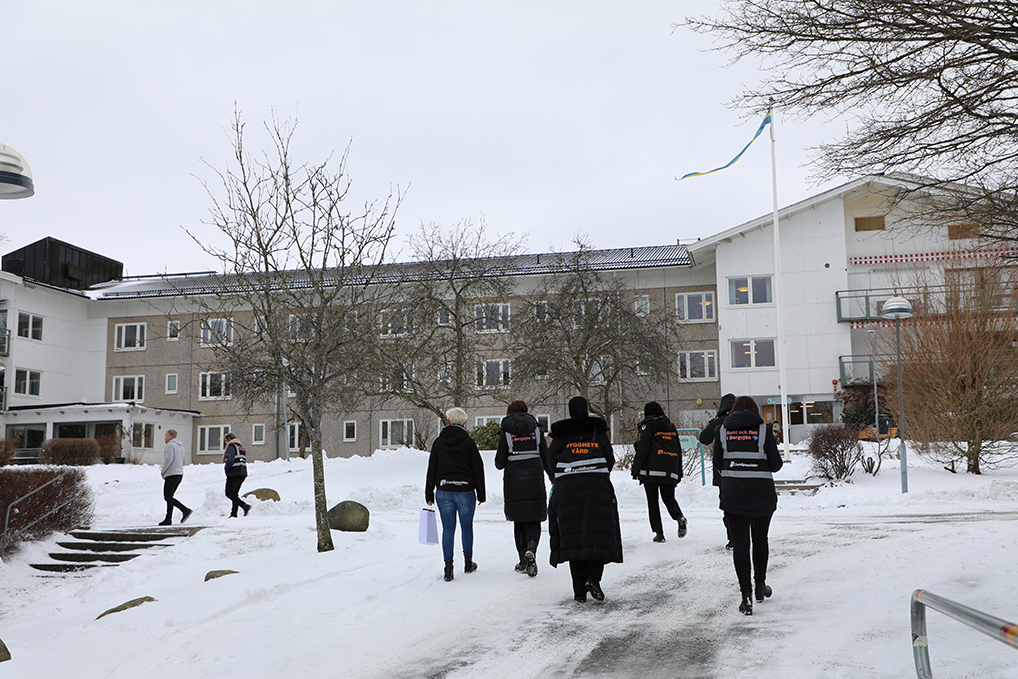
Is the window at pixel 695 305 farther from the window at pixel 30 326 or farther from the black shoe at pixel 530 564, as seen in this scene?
the black shoe at pixel 530 564

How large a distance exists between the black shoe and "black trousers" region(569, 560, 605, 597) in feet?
4.62

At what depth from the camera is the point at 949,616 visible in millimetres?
4137

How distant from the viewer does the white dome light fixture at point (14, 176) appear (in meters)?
8.25

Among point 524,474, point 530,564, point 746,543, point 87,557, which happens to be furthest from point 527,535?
point 87,557

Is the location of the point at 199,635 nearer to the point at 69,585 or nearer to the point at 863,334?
the point at 69,585

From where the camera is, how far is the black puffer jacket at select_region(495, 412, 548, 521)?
9539mm

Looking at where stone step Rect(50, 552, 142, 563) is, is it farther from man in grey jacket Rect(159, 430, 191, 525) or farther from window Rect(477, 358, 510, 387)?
window Rect(477, 358, 510, 387)

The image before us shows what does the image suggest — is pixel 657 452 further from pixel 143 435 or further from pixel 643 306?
pixel 143 435

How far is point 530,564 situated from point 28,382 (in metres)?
43.3

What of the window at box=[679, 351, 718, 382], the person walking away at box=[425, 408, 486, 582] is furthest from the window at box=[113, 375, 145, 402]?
the person walking away at box=[425, 408, 486, 582]

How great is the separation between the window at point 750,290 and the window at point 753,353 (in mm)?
1795

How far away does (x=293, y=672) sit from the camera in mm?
6539

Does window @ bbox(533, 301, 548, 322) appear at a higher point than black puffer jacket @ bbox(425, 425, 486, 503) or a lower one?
higher

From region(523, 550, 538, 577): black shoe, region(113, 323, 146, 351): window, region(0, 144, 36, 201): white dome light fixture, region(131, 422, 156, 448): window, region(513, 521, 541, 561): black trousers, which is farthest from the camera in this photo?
region(113, 323, 146, 351): window
